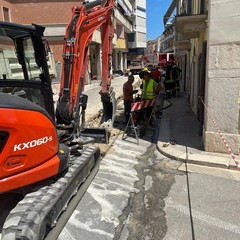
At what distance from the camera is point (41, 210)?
329 centimetres

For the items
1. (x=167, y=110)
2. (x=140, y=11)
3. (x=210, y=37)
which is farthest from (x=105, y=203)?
(x=140, y=11)

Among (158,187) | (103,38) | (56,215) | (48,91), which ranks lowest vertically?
(158,187)

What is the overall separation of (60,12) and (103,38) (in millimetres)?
23173

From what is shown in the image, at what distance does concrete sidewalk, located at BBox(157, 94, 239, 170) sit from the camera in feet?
20.1

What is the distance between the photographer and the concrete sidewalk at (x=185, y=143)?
20.1 ft

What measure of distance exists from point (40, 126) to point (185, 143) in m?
4.80

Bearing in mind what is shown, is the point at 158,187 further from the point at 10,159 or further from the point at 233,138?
the point at 10,159

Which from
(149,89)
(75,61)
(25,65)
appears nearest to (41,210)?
(25,65)

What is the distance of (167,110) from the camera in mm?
12539

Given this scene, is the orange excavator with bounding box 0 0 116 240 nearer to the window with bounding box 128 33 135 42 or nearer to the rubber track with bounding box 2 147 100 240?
the rubber track with bounding box 2 147 100 240

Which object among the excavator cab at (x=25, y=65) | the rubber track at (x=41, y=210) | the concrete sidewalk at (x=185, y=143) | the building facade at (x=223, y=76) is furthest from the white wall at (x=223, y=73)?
the excavator cab at (x=25, y=65)

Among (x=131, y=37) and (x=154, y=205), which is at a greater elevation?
(x=131, y=37)

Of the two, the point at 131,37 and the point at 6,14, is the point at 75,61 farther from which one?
the point at 131,37

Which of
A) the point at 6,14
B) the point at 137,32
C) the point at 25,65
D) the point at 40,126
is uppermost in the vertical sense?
the point at 137,32
